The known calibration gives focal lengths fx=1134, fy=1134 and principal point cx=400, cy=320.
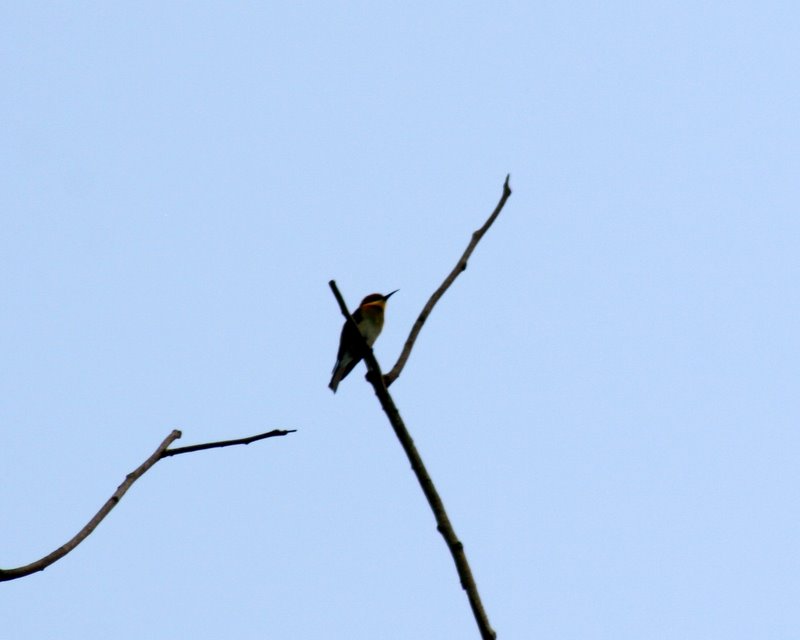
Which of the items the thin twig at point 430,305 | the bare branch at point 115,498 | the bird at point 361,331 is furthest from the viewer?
the bird at point 361,331

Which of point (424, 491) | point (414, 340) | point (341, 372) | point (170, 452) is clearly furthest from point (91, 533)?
point (341, 372)

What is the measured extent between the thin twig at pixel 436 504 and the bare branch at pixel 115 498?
26cm

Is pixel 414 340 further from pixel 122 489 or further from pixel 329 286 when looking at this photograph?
pixel 122 489

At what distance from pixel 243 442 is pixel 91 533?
1.55 ft

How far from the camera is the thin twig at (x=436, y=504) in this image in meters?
2.49

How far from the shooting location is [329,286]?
2.98 m

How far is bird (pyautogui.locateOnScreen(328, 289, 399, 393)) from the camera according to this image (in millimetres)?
8805

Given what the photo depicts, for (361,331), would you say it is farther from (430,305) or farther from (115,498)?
(115,498)

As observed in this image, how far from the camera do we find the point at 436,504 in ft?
8.72

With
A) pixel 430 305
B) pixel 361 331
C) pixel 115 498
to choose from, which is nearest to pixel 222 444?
pixel 115 498

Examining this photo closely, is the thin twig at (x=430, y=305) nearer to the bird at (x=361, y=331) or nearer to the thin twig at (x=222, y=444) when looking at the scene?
the thin twig at (x=222, y=444)

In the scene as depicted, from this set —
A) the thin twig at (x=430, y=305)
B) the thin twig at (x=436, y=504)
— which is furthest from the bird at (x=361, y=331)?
the thin twig at (x=436, y=504)

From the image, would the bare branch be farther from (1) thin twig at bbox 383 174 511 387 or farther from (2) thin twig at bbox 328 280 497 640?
(1) thin twig at bbox 383 174 511 387

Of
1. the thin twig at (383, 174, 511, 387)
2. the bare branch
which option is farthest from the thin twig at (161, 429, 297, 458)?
the thin twig at (383, 174, 511, 387)
